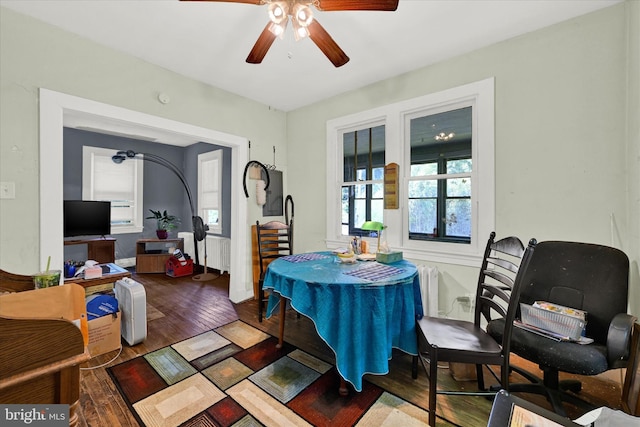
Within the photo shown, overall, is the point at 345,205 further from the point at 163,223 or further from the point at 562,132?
the point at 163,223

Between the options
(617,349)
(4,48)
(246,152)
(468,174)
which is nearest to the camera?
(617,349)

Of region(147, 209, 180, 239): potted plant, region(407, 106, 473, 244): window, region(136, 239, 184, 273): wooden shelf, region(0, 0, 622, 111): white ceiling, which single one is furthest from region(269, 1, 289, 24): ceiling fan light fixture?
region(147, 209, 180, 239): potted plant

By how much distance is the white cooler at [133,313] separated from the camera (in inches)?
94.7

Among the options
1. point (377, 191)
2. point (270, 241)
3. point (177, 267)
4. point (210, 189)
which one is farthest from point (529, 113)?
point (177, 267)

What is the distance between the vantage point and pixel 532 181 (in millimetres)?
2289

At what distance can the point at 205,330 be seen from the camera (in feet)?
8.96

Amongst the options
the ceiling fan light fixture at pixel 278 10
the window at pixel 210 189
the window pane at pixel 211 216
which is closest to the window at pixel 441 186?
the ceiling fan light fixture at pixel 278 10

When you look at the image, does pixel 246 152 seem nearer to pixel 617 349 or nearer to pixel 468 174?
pixel 468 174

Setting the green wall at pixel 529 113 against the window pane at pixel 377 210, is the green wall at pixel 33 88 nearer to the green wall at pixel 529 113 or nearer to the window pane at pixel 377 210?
the green wall at pixel 529 113

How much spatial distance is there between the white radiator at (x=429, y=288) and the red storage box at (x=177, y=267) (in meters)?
4.09

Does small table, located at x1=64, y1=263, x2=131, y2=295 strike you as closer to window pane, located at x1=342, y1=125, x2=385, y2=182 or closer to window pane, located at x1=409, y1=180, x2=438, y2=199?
window pane, located at x1=342, y1=125, x2=385, y2=182

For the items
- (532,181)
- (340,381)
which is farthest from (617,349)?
(340,381)

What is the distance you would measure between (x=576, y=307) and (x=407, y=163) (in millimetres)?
1847

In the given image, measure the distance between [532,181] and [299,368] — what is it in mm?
2448
